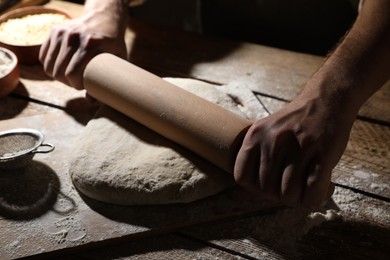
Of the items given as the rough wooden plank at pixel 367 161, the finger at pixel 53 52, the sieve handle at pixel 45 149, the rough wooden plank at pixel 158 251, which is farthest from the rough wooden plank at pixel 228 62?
the rough wooden plank at pixel 158 251

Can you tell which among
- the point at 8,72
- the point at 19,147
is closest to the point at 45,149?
the point at 19,147

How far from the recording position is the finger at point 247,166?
3.61 feet

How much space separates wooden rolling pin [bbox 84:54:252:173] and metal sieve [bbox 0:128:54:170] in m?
0.23

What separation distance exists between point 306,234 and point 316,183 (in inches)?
7.2

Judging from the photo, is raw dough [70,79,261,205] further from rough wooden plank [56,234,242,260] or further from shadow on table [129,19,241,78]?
shadow on table [129,19,241,78]

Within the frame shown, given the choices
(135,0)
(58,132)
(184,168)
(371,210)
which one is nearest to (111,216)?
(184,168)

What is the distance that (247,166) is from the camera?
110 cm

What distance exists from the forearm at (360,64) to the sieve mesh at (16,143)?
2.54 feet

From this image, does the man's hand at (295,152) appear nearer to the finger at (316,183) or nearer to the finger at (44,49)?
the finger at (316,183)

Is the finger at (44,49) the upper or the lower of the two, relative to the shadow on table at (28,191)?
upper

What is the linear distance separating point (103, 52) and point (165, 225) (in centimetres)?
66

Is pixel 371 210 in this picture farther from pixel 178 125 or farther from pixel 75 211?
pixel 75 211

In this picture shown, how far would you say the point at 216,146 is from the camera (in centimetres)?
116

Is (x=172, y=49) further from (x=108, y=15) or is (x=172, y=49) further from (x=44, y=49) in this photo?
(x=44, y=49)
